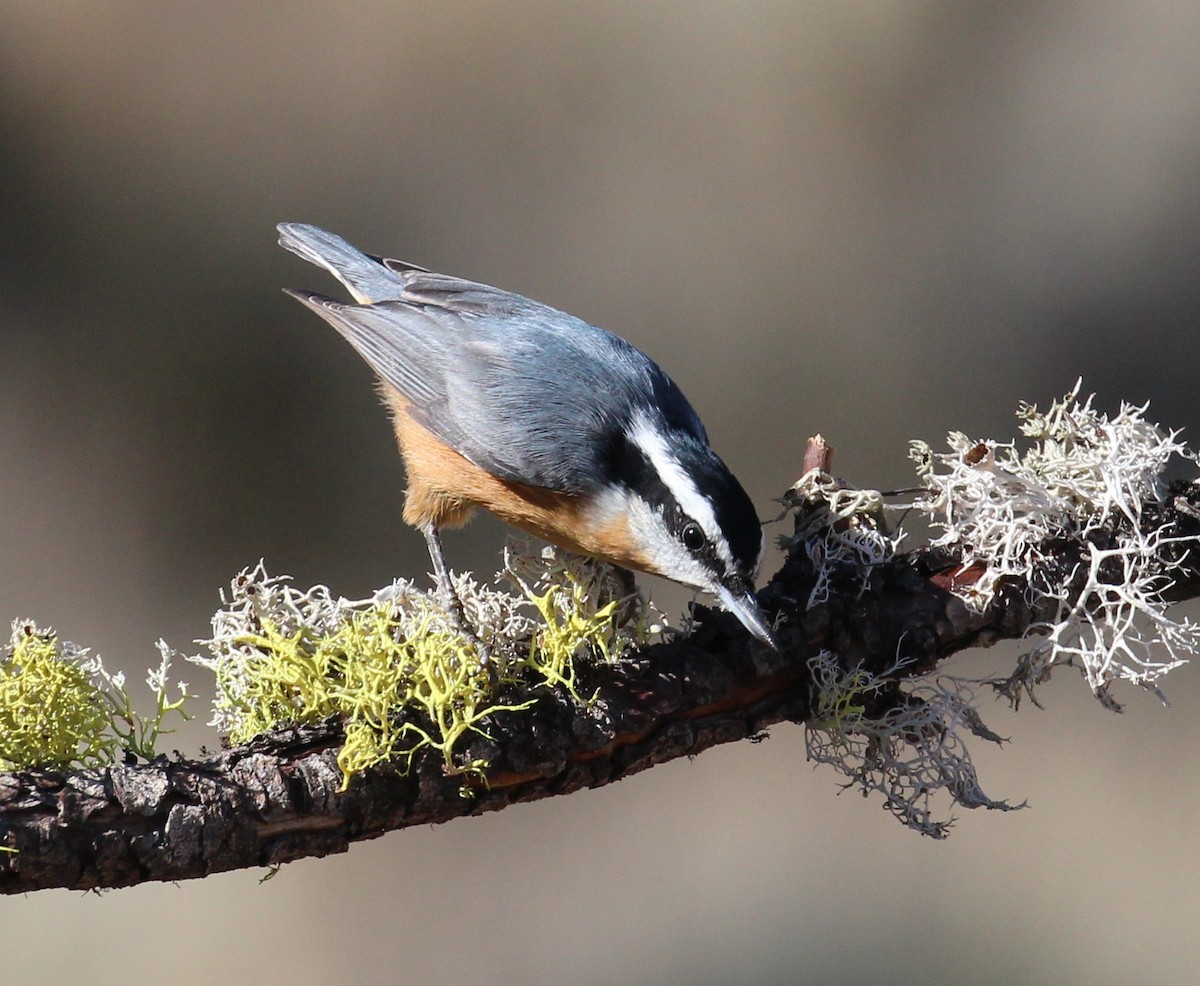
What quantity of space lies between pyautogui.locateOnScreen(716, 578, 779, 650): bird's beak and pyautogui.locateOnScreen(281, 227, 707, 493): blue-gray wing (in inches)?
14.1

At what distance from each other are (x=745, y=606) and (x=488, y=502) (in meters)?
0.65

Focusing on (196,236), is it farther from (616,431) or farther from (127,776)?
(127,776)

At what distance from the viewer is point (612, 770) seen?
4.99 ft

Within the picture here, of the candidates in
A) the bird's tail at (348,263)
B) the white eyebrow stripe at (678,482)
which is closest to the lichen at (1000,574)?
the white eyebrow stripe at (678,482)

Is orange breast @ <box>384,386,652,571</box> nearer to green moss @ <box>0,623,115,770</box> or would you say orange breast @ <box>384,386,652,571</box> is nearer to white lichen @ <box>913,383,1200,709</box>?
white lichen @ <box>913,383,1200,709</box>

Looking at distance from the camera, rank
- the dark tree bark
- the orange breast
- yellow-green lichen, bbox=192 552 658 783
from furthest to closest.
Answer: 1. the orange breast
2. yellow-green lichen, bbox=192 552 658 783
3. the dark tree bark

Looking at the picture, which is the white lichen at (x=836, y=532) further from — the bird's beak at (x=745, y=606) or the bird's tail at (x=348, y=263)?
the bird's tail at (x=348, y=263)

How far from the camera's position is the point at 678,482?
1827mm

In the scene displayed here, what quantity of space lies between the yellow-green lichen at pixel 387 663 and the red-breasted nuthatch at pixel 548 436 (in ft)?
0.43

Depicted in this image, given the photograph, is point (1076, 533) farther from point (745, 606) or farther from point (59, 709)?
point (59, 709)

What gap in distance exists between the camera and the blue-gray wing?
2.01 meters

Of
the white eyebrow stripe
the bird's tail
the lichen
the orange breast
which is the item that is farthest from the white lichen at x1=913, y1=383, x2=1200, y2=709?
the bird's tail

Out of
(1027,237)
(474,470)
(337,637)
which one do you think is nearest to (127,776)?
(337,637)

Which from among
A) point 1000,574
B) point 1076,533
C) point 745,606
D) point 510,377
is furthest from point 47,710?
point 1076,533
